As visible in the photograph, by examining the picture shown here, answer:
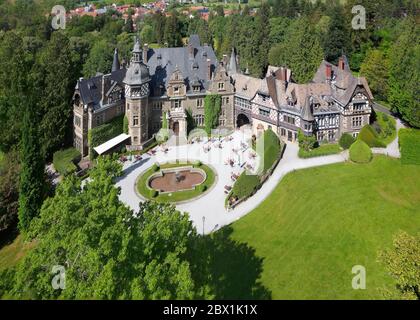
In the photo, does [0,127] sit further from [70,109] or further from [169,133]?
[169,133]

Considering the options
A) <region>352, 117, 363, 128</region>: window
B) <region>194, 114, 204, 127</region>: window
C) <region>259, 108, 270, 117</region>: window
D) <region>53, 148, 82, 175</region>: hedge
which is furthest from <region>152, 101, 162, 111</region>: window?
<region>352, 117, 363, 128</region>: window

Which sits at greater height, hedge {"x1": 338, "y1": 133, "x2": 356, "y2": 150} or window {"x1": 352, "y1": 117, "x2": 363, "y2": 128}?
window {"x1": 352, "y1": 117, "x2": 363, "y2": 128}

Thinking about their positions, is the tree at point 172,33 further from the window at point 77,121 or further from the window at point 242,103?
the window at point 77,121

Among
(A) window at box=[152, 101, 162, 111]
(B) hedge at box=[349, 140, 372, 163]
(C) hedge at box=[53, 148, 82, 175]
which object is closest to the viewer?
(B) hedge at box=[349, 140, 372, 163]

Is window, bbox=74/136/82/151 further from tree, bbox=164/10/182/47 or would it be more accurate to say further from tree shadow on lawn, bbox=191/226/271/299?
tree, bbox=164/10/182/47

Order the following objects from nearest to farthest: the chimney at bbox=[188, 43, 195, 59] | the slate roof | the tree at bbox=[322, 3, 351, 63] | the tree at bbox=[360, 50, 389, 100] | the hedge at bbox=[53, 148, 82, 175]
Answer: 1. the hedge at bbox=[53, 148, 82, 175]
2. the slate roof
3. the chimney at bbox=[188, 43, 195, 59]
4. the tree at bbox=[360, 50, 389, 100]
5. the tree at bbox=[322, 3, 351, 63]

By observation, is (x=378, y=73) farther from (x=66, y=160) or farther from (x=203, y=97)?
(x=66, y=160)

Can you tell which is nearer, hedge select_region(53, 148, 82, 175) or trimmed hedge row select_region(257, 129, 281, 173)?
trimmed hedge row select_region(257, 129, 281, 173)
